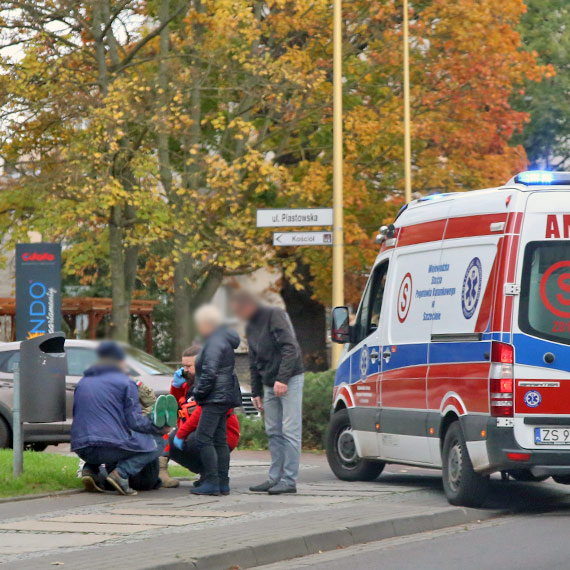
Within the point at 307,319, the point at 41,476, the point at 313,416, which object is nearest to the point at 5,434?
the point at 313,416

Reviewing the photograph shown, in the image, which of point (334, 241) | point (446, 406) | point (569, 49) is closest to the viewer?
point (446, 406)

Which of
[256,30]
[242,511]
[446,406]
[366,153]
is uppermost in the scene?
[256,30]

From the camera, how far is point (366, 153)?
29.5m

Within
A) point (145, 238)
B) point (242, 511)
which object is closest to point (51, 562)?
point (242, 511)

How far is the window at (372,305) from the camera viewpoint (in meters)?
12.3

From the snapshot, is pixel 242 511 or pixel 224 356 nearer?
pixel 242 511

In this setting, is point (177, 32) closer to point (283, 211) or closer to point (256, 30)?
point (256, 30)

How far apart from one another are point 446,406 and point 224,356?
192 cm

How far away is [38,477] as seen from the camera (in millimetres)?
11539

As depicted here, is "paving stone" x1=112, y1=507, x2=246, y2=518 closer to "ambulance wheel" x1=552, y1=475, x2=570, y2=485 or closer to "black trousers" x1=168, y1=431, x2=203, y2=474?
"black trousers" x1=168, y1=431, x2=203, y2=474

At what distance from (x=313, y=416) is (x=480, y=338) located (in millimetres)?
7458

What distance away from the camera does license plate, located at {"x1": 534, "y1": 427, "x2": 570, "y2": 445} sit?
32.3 feet

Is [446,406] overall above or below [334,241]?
below

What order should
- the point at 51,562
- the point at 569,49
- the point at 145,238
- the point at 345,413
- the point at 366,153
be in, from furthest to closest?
the point at 569,49, the point at 366,153, the point at 145,238, the point at 345,413, the point at 51,562
